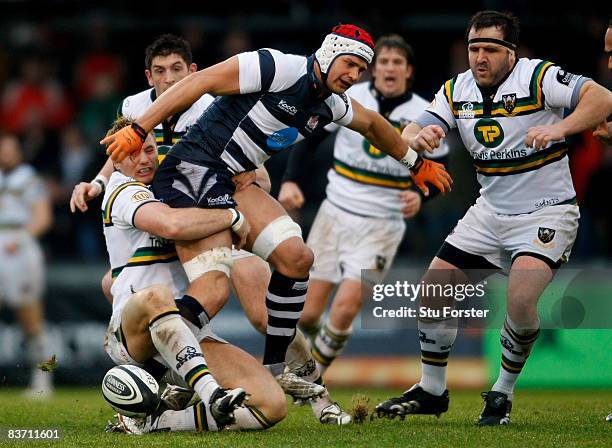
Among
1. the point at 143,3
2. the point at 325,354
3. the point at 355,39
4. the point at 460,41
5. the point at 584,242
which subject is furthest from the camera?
the point at 143,3

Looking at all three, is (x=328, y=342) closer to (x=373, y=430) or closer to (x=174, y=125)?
(x=174, y=125)

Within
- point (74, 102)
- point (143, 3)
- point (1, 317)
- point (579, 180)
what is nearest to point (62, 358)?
point (1, 317)

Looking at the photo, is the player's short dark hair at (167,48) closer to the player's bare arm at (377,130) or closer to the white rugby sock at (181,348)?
the player's bare arm at (377,130)

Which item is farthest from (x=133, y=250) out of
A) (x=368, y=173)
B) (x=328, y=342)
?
(x=368, y=173)

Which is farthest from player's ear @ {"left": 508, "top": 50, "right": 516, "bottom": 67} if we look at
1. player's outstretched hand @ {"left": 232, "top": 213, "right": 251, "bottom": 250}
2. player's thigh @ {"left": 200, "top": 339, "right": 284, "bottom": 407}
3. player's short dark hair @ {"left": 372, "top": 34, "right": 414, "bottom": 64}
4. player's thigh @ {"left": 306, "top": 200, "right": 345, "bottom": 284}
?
player's thigh @ {"left": 306, "top": 200, "right": 345, "bottom": 284}

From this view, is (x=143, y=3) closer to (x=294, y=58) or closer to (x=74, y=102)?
(x=74, y=102)

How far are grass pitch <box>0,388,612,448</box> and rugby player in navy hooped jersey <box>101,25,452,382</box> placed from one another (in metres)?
0.80

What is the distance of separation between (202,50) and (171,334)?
9.90 metres

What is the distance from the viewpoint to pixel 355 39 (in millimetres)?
7105

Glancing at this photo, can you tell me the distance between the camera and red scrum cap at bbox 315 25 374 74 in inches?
279

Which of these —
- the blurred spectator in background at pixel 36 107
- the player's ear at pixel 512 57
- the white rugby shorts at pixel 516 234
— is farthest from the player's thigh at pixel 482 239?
the blurred spectator in background at pixel 36 107

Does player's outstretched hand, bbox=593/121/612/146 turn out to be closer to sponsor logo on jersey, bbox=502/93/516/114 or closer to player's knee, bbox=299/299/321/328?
sponsor logo on jersey, bbox=502/93/516/114

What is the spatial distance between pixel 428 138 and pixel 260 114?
1163 mm

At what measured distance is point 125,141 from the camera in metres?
Result: 6.57
